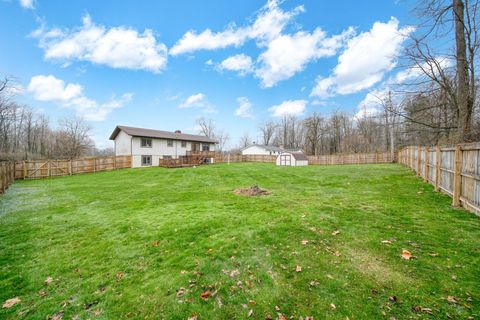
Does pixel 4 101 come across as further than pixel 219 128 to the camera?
No

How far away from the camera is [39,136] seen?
41.9 m

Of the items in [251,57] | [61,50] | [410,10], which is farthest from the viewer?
[251,57]

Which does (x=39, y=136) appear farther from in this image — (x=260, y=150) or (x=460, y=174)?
(x=460, y=174)

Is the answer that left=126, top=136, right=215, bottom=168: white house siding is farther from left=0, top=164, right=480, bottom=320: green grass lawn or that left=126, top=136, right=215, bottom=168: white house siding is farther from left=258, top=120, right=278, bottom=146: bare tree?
left=258, top=120, right=278, bottom=146: bare tree

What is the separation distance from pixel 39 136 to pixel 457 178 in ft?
198

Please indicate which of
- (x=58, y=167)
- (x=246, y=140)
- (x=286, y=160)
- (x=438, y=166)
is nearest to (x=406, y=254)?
(x=438, y=166)

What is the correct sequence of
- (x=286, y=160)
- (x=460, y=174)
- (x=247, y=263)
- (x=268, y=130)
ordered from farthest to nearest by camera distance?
(x=268, y=130) < (x=286, y=160) < (x=460, y=174) < (x=247, y=263)

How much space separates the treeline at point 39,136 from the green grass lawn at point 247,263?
123 ft

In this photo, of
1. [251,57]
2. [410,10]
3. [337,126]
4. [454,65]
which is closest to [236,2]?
[251,57]

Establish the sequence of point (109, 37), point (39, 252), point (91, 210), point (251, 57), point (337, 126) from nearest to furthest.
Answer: point (39, 252) < point (91, 210) < point (109, 37) < point (251, 57) < point (337, 126)

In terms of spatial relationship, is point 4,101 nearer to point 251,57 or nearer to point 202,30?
point 202,30

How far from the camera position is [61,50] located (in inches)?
634

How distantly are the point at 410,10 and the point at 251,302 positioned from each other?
12428 millimetres

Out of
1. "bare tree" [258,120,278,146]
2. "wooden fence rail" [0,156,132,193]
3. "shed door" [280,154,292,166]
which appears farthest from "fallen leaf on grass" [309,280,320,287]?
"bare tree" [258,120,278,146]
